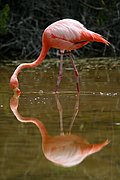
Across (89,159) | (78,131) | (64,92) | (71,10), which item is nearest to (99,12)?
(71,10)

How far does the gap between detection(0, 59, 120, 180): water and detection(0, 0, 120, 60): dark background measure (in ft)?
14.1

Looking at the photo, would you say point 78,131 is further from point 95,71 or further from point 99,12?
point 99,12

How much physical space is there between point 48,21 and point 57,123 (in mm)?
10294

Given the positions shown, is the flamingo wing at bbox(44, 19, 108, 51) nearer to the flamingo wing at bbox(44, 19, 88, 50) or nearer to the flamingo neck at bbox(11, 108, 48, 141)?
the flamingo wing at bbox(44, 19, 88, 50)

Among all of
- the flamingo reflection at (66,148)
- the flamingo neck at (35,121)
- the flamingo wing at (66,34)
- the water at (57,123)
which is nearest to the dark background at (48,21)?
the water at (57,123)

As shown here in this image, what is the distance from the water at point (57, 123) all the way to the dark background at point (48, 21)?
430 centimetres

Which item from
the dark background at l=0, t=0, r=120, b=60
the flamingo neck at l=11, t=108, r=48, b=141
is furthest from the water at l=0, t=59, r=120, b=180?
the dark background at l=0, t=0, r=120, b=60

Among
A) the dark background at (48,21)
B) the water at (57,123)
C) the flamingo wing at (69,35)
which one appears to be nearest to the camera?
the water at (57,123)

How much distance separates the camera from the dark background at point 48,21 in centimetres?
1509

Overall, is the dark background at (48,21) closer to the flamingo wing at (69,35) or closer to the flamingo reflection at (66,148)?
the flamingo wing at (69,35)

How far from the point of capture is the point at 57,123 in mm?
5789

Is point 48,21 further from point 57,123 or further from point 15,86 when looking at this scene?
point 57,123

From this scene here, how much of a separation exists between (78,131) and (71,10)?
10.7 metres

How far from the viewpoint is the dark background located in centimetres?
1509
